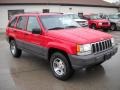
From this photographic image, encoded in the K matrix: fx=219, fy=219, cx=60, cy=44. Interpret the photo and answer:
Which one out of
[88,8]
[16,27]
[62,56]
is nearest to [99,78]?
[62,56]

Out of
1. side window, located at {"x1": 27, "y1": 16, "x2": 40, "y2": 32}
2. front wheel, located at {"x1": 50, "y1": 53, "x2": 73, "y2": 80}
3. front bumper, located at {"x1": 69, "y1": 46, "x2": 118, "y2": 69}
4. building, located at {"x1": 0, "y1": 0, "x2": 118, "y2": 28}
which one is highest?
building, located at {"x1": 0, "y1": 0, "x2": 118, "y2": 28}

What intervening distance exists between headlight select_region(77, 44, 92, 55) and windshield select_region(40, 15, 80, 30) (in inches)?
58.7

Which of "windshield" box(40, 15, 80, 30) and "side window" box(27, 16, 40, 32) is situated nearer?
"windshield" box(40, 15, 80, 30)

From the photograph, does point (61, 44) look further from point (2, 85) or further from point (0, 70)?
point (0, 70)

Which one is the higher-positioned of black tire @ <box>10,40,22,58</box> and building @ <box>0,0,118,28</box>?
building @ <box>0,0,118,28</box>

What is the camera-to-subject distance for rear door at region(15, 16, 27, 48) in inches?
323

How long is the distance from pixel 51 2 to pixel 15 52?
22.7 metres

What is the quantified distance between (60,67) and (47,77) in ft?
1.92

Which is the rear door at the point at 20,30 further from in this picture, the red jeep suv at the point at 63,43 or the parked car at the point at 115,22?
the parked car at the point at 115,22

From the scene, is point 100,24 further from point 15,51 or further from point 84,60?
point 84,60

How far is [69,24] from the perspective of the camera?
7605 millimetres

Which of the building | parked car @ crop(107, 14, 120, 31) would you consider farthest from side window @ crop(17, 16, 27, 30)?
the building

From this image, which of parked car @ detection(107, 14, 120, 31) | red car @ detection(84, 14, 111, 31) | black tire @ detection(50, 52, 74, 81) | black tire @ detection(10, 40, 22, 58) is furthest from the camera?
parked car @ detection(107, 14, 120, 31)

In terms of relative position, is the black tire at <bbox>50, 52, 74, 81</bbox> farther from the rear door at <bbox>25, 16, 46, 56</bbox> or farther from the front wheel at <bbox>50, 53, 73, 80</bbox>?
the rear door at <bbox>25, 16, 46, 56</bbox>
